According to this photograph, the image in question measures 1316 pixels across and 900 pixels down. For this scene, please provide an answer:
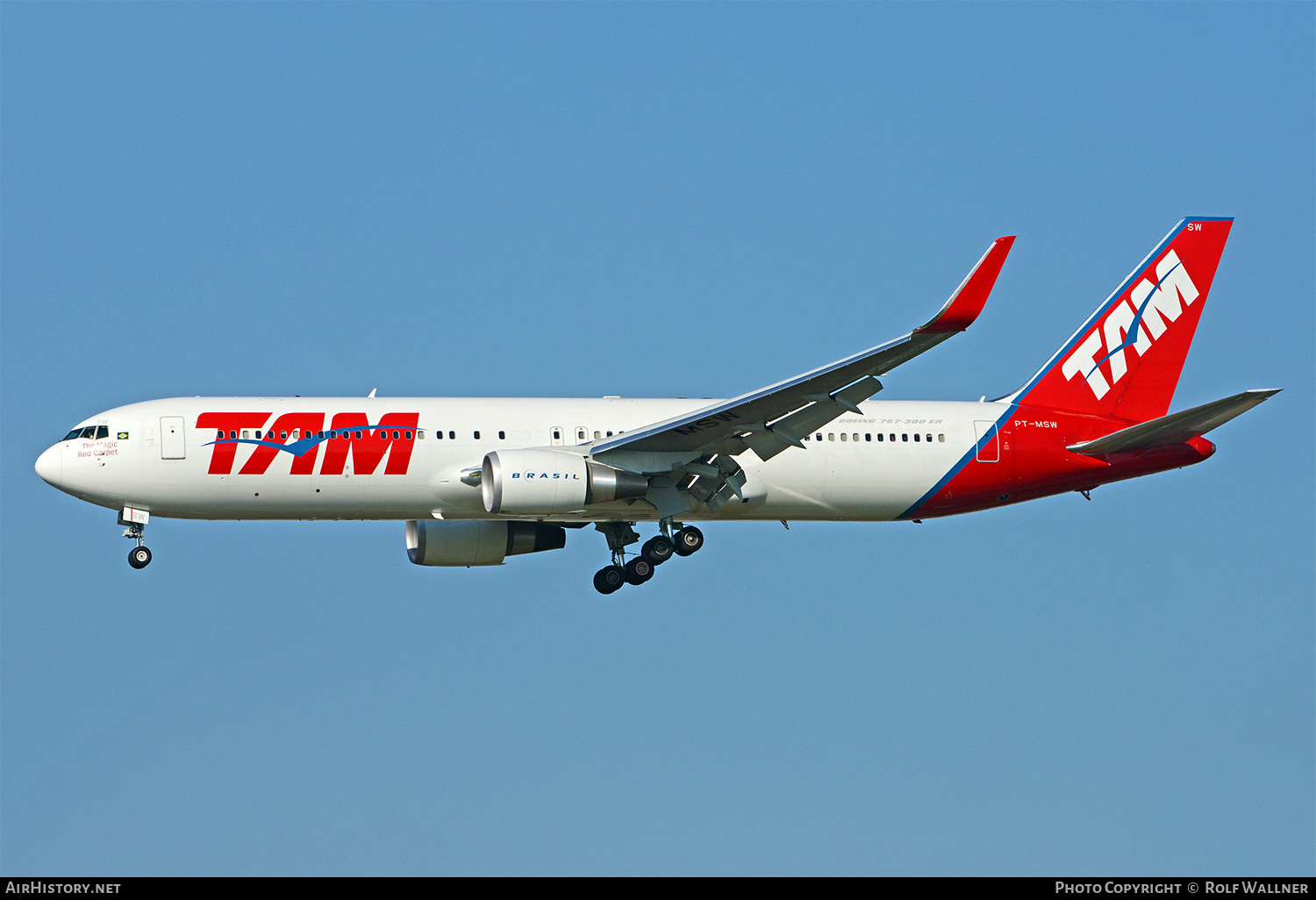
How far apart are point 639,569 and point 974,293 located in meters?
13.2

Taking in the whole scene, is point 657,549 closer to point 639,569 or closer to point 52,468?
point 639,569

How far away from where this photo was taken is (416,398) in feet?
129

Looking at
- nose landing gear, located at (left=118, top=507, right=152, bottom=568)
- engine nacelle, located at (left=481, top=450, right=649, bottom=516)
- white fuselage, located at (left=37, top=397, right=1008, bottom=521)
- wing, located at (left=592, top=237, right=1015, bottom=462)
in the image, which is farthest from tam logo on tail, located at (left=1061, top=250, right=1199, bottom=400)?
nose landing gear, located at (left=118, top=507, right=152, bottom=568)

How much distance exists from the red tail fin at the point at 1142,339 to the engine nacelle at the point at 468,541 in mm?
13003

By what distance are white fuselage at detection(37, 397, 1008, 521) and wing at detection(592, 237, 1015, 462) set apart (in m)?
1.14

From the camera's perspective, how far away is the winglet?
3042 centimetres

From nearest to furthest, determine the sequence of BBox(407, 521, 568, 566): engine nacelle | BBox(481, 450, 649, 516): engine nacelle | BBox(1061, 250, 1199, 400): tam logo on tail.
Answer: BBox(481, 450, 649, 516): engine nacelle
BBox(407, 521, 568, 566): engine nacelle
BBox(1061, 250, 1199, 400): tam logo on tail

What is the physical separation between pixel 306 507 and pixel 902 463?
14046 millimetres

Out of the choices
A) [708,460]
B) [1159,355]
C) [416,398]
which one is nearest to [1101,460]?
[1159,355]

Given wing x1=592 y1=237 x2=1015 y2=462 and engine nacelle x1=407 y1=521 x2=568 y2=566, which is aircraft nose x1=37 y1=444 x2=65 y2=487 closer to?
engine nacelle x1=407 y1=521 x2=568 y2=566

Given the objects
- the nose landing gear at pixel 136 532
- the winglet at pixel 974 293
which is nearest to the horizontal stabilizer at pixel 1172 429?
the winglet at pixel 974 293

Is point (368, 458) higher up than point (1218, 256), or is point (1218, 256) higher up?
point (1218, 256)

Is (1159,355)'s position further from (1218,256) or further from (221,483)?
(221,483)

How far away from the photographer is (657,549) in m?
40.4
